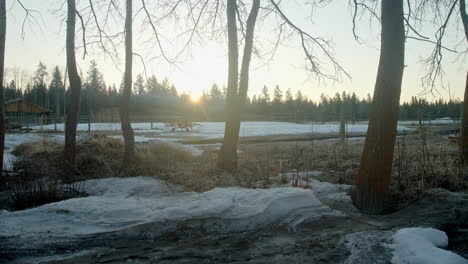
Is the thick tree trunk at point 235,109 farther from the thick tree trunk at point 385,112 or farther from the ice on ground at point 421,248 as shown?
the ice on ground at point 421,248

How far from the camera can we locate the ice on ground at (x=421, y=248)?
93.5 inches

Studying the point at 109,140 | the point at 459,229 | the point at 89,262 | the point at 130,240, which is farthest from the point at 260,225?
the point at 109,140

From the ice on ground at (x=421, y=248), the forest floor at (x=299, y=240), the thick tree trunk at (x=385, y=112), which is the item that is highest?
the thick tree trunk at (x=385, y=112)

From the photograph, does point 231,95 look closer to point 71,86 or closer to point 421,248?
point 71,86

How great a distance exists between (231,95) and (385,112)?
4.18 metres

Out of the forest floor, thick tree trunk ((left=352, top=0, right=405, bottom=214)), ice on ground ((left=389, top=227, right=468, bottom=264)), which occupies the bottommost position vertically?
the forest floor

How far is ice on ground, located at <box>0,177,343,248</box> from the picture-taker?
3248 mm

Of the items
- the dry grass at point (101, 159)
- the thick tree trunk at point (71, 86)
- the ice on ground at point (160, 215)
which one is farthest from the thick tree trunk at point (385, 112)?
the thick tree trunk at point (71, 86)

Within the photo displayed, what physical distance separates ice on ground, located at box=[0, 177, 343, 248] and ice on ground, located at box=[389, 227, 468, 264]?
3.27 ft

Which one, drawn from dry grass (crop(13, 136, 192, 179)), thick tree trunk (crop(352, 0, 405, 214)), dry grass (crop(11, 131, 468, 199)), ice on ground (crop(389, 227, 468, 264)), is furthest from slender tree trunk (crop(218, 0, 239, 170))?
ice on ground (crop(389, 227, 468, 264))

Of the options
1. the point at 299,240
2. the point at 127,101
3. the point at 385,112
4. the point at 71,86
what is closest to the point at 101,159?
the point at 127,101

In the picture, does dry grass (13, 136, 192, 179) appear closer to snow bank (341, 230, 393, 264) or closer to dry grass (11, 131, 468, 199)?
dry grass (11, 131, 468, 199)

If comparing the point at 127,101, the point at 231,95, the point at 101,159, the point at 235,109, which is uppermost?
the point at 231,95

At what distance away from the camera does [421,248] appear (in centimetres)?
255
